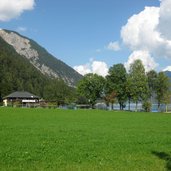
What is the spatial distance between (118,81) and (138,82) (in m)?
13.1

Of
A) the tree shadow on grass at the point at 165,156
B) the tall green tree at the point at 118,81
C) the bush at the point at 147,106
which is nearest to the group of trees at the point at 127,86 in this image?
the tall green tree at the point at 118,81

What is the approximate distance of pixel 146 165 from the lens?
42.3 feet

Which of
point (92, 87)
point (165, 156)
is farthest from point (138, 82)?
point (165, 156)

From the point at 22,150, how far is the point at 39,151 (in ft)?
2.46

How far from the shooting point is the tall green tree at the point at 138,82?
10388cm

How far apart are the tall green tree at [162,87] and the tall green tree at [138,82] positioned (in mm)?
8139

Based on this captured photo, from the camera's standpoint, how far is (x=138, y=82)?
10394 cm

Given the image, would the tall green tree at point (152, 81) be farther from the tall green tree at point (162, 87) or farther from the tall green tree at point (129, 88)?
the tall green tree at point (129, 88)

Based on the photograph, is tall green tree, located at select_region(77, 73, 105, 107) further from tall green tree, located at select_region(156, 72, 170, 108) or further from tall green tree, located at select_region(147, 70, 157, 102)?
tall green tree, located at select_region(156, 72, 170, 108)

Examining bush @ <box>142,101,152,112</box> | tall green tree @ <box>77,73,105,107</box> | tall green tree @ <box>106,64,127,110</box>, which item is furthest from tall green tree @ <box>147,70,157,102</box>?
bush @ <box>142,101,152,112</box>

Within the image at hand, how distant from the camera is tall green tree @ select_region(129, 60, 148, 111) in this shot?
104 meters

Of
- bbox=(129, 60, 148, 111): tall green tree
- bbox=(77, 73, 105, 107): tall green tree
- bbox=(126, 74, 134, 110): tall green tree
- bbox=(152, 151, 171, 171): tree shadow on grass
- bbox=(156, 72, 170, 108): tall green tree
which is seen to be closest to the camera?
bbox=(152, 151, 171, 171): tree shadow on grass

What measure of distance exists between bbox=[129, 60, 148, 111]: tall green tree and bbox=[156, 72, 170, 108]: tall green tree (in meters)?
8.14

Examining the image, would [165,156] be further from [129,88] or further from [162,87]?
[162,87]
